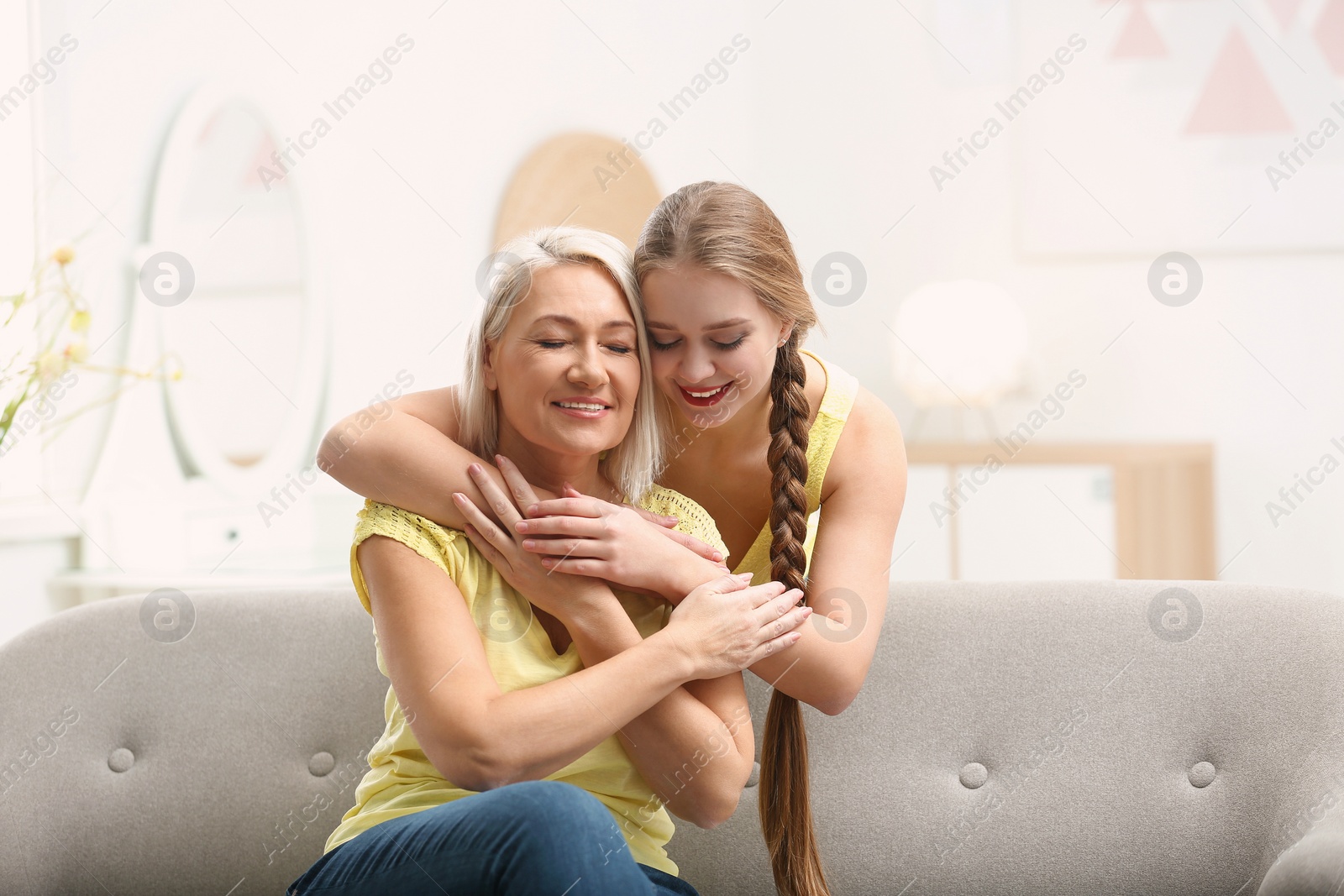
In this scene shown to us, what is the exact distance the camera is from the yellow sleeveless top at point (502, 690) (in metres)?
1.24

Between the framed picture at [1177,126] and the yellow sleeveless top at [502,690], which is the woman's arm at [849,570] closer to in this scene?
the yellow sleeveless top at [502,690]

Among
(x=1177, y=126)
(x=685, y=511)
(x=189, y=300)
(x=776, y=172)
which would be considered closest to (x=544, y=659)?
(x=685, y=511)

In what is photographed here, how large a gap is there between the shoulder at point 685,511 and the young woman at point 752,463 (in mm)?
71

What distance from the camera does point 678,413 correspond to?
1534mm

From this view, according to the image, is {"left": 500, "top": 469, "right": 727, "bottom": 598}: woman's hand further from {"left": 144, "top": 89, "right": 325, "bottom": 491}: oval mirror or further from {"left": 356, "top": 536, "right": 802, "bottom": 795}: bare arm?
{"left": 144, "top": 89, "right": 325, "bottom": 491}: oval mirror

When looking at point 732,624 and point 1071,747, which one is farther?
point 1071,747

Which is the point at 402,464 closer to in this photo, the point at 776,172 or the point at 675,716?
the point at 675,716

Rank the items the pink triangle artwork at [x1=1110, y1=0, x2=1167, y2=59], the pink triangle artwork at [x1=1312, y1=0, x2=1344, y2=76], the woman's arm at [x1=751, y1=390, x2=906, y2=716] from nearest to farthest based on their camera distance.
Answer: the woman's arm at [x1=751, y1=390, x2=906, y2=716]
the pink triangle artwork at [x1=1312, y1=0, x2=1344, y2=76]
the pink triangle artwork at [x1=1110, y1=0, x2=1167, y2=59]

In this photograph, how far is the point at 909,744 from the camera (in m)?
1.53

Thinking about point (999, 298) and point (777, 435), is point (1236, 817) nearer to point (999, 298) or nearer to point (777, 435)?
point (777, 435)

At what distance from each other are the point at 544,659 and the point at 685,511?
0.87ft

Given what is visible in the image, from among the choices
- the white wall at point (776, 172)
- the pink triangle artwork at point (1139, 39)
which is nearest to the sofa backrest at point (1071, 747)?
the white wall at point (776, 172)

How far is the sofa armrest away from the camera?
3.57 feet

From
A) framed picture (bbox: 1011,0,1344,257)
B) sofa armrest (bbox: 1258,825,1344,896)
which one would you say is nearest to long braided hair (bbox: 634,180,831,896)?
sofa armrest (bbox: 1258,825,1344,896)
